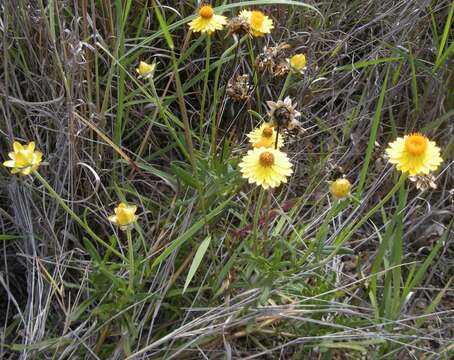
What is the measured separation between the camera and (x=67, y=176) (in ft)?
3.87

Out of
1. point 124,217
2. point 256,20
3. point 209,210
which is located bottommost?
point 124,217

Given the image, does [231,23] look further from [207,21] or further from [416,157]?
[416,157]

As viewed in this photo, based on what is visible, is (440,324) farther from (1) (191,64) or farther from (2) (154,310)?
(1) (191,64)

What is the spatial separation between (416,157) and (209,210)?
358 mm

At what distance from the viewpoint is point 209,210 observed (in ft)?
3.62

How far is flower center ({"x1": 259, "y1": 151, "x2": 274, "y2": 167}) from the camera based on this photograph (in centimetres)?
96

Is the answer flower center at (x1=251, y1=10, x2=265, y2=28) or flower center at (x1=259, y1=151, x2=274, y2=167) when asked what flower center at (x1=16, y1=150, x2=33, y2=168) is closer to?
flower center at (x1=259, y1=151, x2=274, y2=167)

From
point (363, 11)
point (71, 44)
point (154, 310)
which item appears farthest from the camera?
point (363, 11)

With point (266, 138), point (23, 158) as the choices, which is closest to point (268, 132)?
point (266, 138)

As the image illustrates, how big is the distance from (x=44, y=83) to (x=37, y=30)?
11 cm

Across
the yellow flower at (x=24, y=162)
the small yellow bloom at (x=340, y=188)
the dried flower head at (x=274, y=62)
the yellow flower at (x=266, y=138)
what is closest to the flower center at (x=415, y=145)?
the small yellow bloom at (x=340, y=188)

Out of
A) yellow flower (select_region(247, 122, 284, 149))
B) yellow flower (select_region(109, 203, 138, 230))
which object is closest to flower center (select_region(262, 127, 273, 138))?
yellow flower (select_region(247, 122, 284, 149))

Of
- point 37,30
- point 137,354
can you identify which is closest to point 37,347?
point 137,354

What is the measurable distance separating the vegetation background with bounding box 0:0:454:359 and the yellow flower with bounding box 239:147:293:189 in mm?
47
